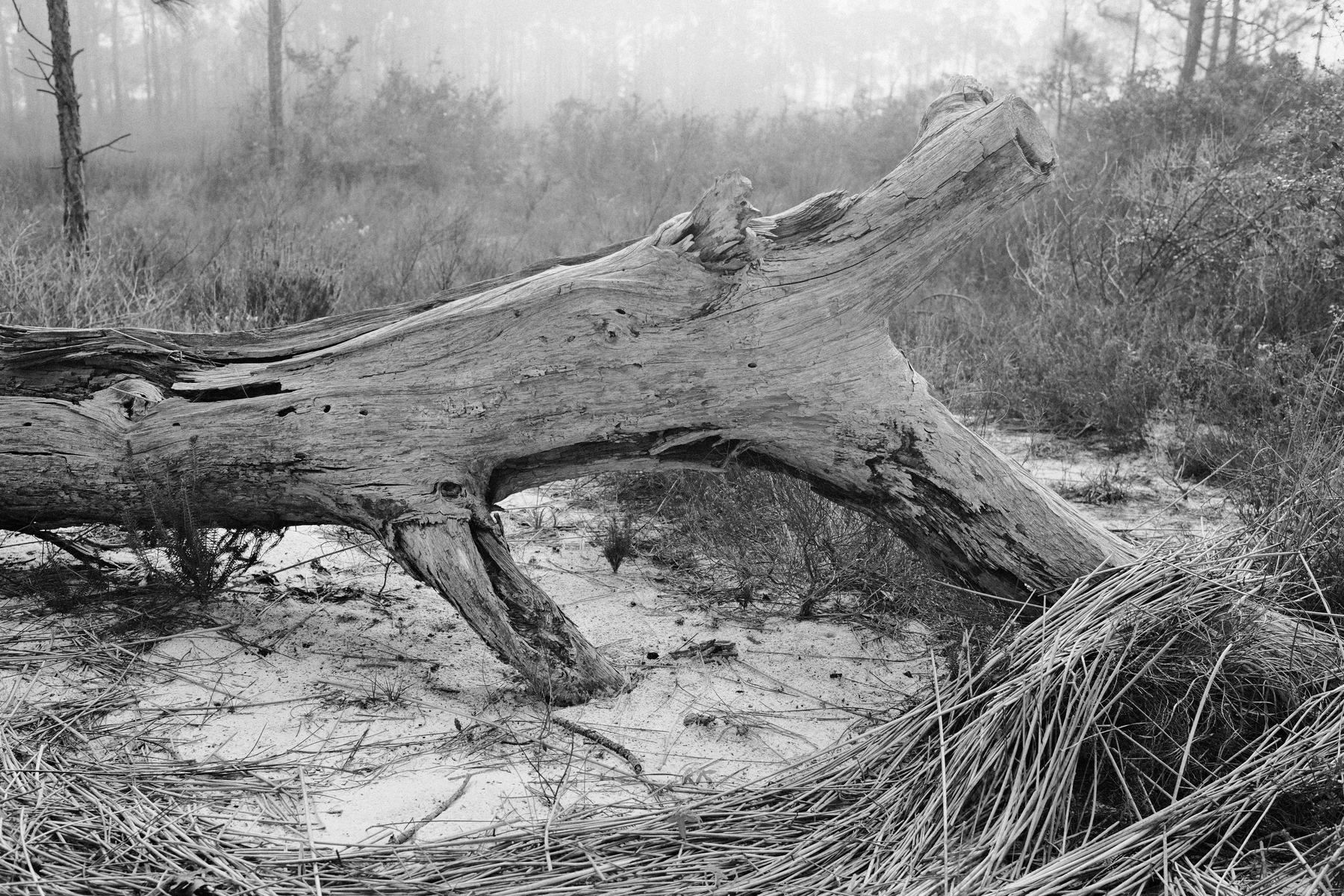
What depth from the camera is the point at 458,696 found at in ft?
8.38

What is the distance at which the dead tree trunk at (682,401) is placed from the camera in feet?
8.29

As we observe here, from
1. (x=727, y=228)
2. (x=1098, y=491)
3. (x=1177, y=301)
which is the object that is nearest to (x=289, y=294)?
(x=727, y=228)

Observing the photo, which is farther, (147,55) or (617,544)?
(147,55)

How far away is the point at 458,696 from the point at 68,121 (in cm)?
766

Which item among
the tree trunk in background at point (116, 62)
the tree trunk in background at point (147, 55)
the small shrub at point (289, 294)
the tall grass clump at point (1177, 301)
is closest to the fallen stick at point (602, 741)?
the tall grass clump at point (1177, 301)

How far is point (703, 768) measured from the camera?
2160 mm

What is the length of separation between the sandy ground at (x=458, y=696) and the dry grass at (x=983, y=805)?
0.13m

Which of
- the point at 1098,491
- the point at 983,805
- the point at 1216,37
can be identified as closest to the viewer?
the point at 983,805

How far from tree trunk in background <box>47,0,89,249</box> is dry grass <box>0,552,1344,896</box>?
7.25 meters

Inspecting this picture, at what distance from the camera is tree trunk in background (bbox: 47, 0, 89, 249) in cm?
764

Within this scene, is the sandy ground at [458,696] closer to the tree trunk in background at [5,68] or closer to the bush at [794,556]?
the bush at [794,556]

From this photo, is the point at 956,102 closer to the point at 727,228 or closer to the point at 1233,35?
the point at 727,228

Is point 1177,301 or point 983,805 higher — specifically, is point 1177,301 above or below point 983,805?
above

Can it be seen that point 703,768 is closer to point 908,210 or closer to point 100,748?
point 100,748
